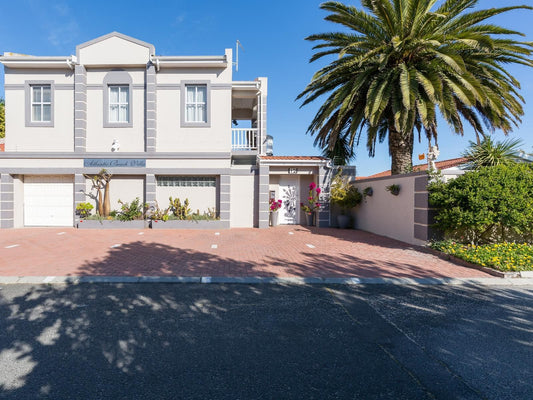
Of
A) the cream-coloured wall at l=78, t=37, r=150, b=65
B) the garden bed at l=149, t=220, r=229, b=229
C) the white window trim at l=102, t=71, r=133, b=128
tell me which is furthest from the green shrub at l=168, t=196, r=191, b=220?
the cream-coloured wall at l=78, t=37, r=150, b=65

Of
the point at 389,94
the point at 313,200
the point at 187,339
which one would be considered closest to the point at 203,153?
the point at 313,200

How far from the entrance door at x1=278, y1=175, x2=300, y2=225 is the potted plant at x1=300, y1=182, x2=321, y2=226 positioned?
1.80 feet

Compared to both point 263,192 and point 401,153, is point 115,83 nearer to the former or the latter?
point 263,192

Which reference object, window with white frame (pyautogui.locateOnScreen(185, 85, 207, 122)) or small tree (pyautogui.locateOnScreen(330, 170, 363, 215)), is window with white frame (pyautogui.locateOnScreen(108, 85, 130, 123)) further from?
small tree (pyautogui.locateOnScreen(330, 170, 363, 215))

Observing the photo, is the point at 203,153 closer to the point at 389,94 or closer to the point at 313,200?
the point at 313,200

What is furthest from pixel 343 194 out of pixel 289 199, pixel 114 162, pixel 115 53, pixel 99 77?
pixel 99 77

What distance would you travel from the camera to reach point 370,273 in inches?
241

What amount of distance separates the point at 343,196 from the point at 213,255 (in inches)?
297

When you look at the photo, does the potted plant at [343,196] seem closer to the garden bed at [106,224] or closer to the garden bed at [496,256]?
the garden bed at [496,256]

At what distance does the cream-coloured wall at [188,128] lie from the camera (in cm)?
1315

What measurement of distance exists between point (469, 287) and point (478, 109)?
8.82 metres

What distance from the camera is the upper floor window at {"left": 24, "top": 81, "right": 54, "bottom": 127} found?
1291 centimetres

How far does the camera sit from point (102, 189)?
13.1m

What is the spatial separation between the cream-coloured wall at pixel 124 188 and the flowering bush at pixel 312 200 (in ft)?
26.0
